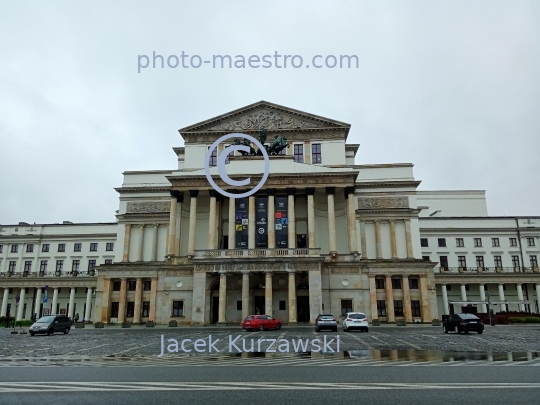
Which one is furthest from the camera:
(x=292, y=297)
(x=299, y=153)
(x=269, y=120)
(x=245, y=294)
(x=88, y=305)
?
(x=88, y=305)

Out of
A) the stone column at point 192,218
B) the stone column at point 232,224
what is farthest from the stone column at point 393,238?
the stone column at point 192,218

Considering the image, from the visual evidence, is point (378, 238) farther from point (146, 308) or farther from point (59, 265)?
point (59, 265)

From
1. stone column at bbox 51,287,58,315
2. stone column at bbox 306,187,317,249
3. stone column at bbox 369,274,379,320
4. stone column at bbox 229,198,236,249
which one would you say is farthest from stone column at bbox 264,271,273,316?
stone column at bbox 51,287,58,315

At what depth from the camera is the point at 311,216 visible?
173ft

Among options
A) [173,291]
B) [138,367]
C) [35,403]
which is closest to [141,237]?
[173,291]

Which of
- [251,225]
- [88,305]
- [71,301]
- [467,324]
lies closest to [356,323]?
[467,324]

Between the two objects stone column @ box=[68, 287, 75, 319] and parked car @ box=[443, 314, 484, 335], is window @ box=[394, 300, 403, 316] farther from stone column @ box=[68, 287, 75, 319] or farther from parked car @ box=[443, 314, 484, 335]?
stone column @ box=[68, 287, 75, 319]

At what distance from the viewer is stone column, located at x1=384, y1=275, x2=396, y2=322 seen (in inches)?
1972

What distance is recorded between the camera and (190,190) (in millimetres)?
54406

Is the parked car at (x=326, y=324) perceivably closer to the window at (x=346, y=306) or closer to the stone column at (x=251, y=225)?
the window at (x=346, y=306)

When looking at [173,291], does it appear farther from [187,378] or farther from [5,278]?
[187,378]

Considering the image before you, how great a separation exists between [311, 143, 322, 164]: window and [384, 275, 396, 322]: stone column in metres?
17.3

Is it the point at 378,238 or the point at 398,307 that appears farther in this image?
the point at 378,238

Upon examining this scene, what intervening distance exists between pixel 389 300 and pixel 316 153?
20.3m
